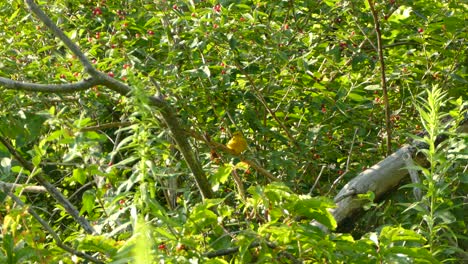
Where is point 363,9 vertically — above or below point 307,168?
above

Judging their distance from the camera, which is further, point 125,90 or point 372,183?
point 372,183

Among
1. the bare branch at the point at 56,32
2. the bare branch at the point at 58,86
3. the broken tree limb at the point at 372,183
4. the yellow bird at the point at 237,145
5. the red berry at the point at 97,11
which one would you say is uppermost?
the red berry at the point at 97,11

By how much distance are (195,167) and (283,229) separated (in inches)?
21.6

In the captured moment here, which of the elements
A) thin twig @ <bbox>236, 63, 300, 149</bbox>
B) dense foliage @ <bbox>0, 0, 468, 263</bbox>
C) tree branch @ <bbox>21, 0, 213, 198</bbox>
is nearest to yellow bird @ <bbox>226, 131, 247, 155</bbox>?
dense foliage @ <bbox>0, 0, 468, 263</bbox>


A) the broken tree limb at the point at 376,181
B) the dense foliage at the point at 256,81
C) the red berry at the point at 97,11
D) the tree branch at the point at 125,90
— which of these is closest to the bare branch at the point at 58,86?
the tree branch at the point at 125,90

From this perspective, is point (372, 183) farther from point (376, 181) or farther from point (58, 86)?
point (58, 86)

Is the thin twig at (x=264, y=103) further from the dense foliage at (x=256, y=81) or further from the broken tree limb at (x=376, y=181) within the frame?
the broken tree limb at (x=376, y=181)

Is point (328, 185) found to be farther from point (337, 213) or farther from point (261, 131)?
point (337, 213)

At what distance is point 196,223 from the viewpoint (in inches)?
84.4

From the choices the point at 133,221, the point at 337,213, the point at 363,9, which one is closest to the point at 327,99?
the point at 363,9

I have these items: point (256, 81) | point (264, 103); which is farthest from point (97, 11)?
point (264, 103)

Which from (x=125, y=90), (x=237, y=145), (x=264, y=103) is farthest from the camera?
(x=264, y=103)

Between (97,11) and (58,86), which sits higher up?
(97,11)

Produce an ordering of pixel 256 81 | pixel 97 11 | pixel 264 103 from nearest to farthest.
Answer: pixel 264 103
pixel 256 81
pixel 97 11
